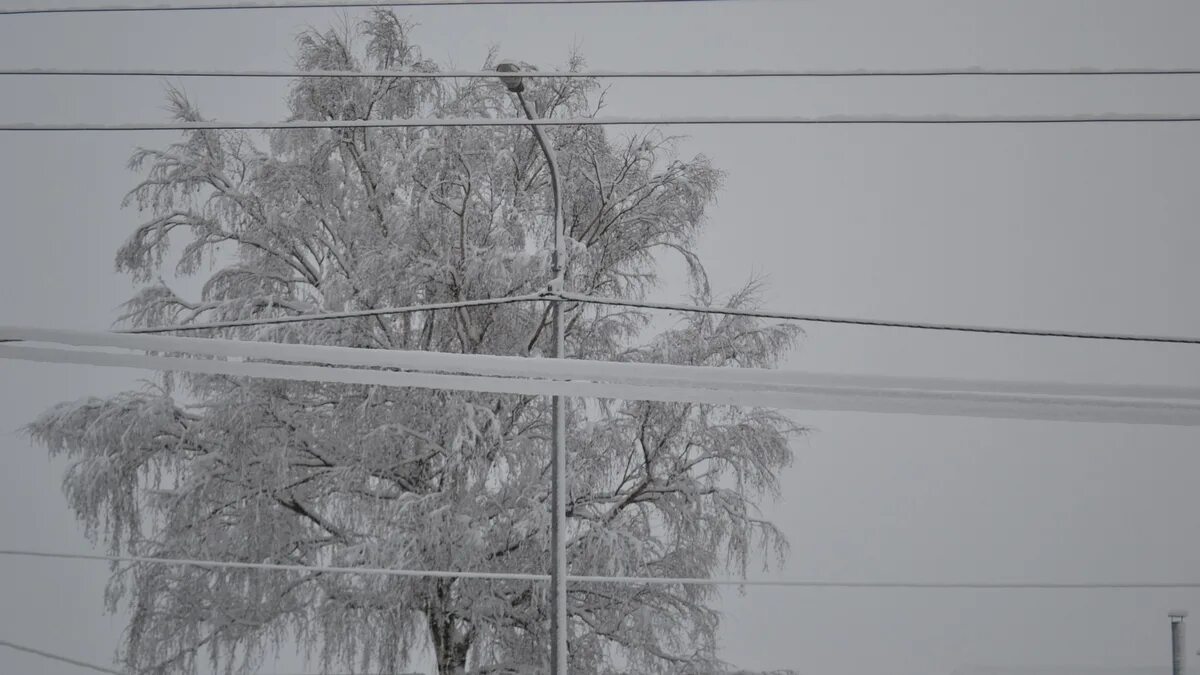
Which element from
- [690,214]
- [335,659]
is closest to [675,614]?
[335,659]

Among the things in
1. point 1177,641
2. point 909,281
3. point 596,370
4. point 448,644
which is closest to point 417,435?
point 448,644

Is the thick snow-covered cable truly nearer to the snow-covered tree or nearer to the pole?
the pole

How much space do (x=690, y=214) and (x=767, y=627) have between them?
355cm

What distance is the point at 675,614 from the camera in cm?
952

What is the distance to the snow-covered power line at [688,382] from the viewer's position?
2.87 metres

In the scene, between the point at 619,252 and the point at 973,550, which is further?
the point at 973,550

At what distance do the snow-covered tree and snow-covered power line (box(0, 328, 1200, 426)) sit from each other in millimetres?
5670

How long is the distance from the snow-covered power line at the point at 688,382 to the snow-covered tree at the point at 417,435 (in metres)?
5.67

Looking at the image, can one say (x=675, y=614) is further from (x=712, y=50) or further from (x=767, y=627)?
(x=712, y=50)

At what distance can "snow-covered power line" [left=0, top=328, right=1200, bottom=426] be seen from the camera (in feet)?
9.41

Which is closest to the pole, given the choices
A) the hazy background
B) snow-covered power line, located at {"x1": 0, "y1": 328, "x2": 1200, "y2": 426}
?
the hazy background

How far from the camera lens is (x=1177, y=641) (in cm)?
661

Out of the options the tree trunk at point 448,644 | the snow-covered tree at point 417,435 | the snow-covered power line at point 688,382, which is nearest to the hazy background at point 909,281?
the snow-covered tree at point 417,435

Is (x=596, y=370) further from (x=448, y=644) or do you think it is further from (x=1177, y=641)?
(x=448, y=644)
